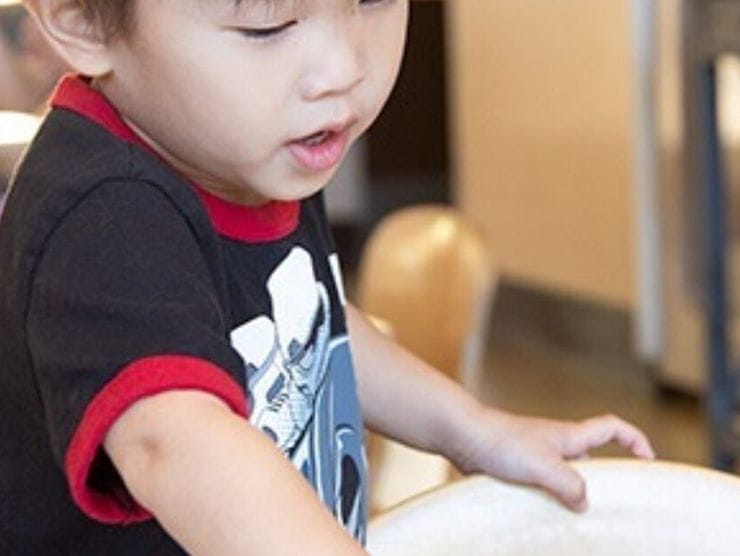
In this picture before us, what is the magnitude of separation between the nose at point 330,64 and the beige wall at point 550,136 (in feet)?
7.93

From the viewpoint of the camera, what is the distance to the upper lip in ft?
2.03

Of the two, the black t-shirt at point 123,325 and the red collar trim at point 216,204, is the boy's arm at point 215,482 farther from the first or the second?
the red collar trim at point 216,204

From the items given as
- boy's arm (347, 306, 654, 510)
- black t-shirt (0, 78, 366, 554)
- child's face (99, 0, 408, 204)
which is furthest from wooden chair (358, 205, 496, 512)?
child's face (99, 0, 408, 204)

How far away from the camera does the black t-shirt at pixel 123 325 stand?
0.57m

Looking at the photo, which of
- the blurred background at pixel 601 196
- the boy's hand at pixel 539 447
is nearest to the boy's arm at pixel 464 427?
the boy's hand at pixel 539 447

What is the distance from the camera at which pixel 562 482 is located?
0.82 m

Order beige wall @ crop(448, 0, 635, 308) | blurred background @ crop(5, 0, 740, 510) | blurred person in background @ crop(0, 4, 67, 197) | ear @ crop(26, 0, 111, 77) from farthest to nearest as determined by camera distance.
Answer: beige wall @ crop(448, 0, 635, 308)
blurred background @ crop(5, 0, 740, 510)
blurred person in background @ crop(0, 4, 67, 197)
ear @ crop(26, 0, 111, 77)

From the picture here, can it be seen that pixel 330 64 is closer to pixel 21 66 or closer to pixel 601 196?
pixel 21 66

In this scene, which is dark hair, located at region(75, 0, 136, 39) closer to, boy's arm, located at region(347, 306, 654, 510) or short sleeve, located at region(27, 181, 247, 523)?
short sleeve, located at region(27, 181, 247, 523)

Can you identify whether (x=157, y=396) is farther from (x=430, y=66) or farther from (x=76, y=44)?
(x=430, y=66)

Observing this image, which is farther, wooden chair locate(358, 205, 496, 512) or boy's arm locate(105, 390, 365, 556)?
wooden chair locate(358, 205, 496, 512)

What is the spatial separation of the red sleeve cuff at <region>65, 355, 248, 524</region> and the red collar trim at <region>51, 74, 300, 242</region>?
116 millimetres

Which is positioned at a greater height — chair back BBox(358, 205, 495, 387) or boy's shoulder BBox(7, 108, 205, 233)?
boy's shoulder BBox(7, 108, 205, 233)

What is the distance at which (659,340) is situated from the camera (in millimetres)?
3074
